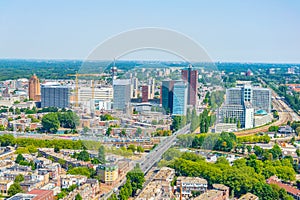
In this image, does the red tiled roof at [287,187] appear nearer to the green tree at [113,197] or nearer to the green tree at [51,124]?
the green tree at [113,197]

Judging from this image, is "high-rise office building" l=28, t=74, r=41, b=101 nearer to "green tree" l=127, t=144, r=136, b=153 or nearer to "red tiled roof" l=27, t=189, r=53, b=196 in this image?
"green tree" l=127, t=144, r=136, b=153

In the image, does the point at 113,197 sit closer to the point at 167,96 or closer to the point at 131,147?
the point at 131,147

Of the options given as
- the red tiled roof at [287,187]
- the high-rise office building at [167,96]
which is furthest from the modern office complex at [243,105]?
the red tiled roof at [287,187]

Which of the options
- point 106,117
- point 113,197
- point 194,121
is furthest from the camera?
point 194,121

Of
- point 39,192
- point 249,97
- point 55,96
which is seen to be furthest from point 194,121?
point 55,96

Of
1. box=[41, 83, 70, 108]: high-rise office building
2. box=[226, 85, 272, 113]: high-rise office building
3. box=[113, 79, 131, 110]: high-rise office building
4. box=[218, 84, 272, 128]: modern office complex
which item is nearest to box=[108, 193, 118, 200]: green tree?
box=[113, 79, 131, 110]: high-rise office building

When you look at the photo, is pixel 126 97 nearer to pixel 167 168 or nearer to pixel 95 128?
Answer: pixel 95 128

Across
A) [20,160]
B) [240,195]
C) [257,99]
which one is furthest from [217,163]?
[257,99]
